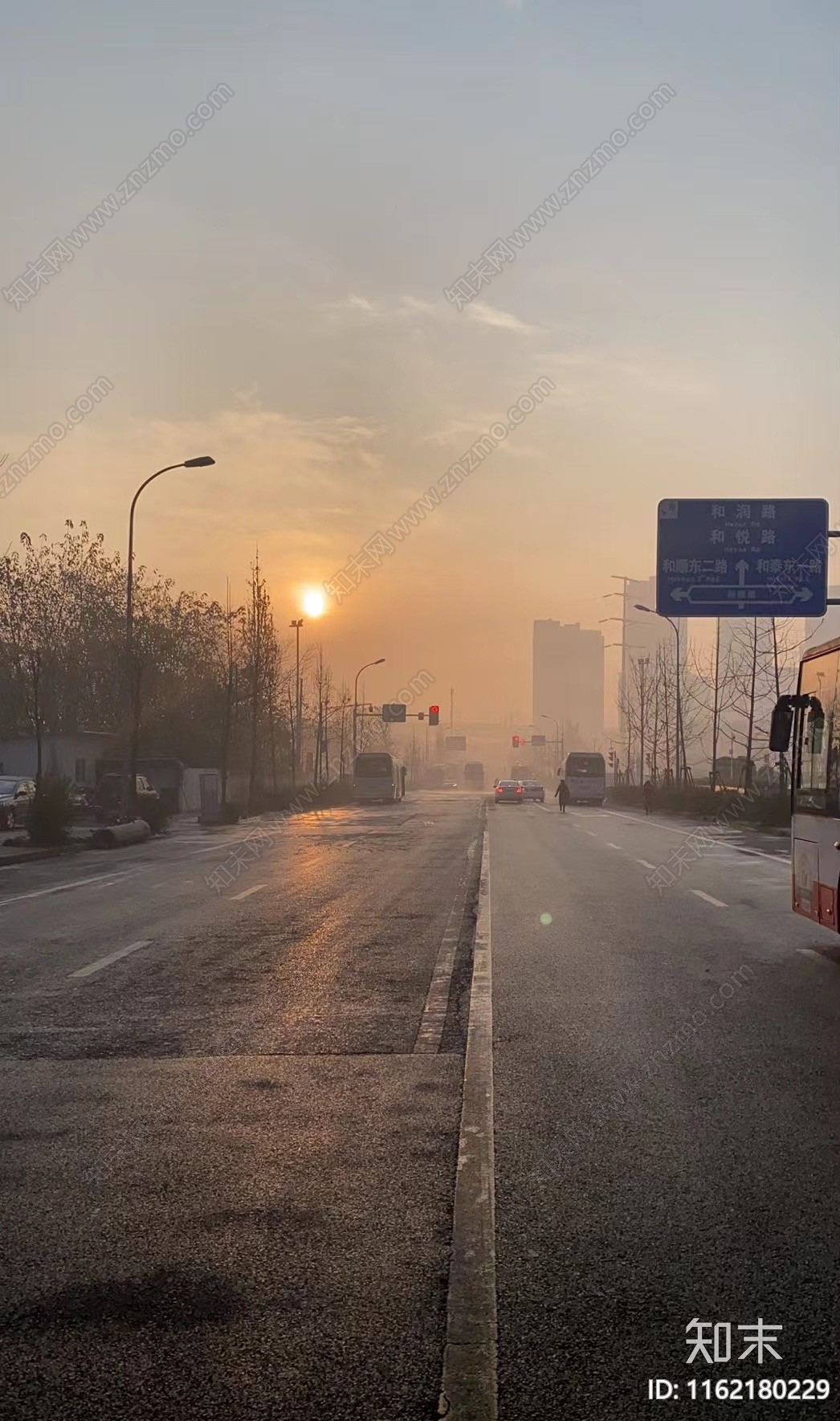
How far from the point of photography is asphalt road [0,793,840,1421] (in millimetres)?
3619

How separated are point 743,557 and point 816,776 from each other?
1855 cm

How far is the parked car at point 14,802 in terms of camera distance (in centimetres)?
3975

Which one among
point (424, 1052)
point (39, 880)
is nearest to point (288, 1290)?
point (424, 1052)

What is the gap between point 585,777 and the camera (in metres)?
74.3

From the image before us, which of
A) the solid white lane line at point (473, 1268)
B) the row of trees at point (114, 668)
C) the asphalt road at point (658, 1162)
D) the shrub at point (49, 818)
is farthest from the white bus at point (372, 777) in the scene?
the solid white lane line at point (473, 1268)

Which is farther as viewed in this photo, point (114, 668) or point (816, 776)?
point (114, 668)

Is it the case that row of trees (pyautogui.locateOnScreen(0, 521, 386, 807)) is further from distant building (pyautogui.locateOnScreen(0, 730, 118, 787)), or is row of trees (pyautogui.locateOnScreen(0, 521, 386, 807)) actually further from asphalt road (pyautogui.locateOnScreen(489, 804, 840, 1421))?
asphalt road (pyautogui.locateOnScreen(489, 804, 840, 1421))

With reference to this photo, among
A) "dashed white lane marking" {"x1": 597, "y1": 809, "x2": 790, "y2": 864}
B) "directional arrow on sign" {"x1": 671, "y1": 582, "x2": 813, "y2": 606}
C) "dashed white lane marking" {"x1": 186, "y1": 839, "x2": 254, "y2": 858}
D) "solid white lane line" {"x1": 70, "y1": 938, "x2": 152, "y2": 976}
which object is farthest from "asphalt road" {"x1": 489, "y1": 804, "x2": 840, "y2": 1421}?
"directional arrow on sign" {"x1": 671, "y1": 582, "x2": 813, "y2": 606}

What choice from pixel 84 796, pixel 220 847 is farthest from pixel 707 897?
pixel 84 796

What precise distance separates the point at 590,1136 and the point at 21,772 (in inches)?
2280

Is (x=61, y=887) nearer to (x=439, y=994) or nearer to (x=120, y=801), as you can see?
(x=439, y=994)

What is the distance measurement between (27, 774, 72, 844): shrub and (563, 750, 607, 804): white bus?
45558mm

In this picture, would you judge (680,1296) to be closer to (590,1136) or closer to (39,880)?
(590,1136)

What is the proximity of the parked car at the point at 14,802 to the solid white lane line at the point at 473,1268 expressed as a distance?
113ft
